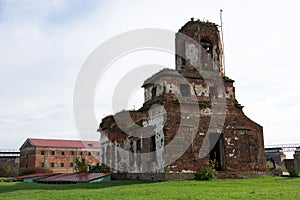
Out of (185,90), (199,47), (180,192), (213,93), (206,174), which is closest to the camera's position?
(180,192)

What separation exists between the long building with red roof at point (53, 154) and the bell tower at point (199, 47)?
129 feet

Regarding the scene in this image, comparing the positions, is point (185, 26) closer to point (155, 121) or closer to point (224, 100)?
point (224, 100)

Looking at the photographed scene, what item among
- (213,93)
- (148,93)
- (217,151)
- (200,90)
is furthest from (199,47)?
(217,151)

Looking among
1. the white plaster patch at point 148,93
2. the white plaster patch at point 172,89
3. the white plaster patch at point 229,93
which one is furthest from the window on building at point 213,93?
the white plaster patch at point 148,93

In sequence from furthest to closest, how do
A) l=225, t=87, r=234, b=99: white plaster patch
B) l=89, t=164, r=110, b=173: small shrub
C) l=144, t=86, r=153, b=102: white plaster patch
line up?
l=89, t=164, r=110, b=173: small shrub < l=144, t=86, r=153, b=102: white plaster patch < l=225, t=87, r=234, b=99: white plaster patch

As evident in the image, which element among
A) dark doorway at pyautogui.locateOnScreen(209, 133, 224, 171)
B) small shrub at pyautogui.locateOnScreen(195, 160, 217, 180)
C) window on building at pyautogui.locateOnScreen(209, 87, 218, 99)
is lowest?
small shrub at pyautogui.locateOnScreen(195, 160, 217, 180)

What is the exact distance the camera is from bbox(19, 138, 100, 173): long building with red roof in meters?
55.8

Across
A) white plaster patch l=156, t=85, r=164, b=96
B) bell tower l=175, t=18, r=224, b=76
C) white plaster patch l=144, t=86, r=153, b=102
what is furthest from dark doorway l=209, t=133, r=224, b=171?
white plaster patch l=144, t=86, r=153, b=102

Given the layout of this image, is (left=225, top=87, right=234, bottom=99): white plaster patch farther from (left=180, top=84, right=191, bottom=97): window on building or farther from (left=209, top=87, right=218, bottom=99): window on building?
(left=180, top=84, right=191, bottom=97): window on building

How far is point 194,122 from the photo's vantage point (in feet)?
64.7

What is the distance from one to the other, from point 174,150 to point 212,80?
5939mm

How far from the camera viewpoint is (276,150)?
53375mm

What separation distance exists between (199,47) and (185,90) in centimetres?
344

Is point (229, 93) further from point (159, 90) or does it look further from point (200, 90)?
point (159, 90)
